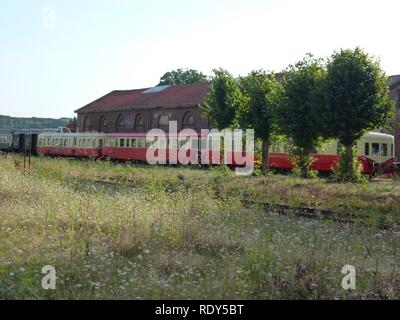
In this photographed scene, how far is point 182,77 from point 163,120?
2757 cm

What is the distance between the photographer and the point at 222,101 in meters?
30.0

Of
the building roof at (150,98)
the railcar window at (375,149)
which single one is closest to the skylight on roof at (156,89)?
the building roof at (150,98)

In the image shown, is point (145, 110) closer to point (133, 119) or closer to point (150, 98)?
point (133, 119)

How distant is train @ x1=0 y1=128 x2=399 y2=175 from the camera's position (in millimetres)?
25891

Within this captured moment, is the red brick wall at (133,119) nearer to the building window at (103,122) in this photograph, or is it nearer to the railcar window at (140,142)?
the building window at (103,122)

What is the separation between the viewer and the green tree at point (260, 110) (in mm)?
23641

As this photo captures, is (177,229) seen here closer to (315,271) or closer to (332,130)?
(315,271)

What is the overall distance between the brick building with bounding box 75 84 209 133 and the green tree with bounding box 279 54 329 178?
93.1ft

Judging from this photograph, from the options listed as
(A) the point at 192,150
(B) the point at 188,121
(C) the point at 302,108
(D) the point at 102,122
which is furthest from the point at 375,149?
(D) the point at 102,122

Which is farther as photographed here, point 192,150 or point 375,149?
point 192,150

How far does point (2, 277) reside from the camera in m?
5.18

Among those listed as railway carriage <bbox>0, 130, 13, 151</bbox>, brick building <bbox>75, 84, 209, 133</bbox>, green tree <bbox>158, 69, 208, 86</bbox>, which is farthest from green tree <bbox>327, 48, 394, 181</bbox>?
green tree <bbox>158, 69, 208, 86</bbox>
